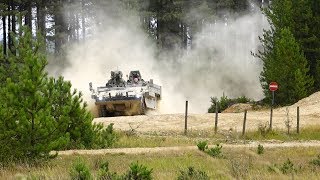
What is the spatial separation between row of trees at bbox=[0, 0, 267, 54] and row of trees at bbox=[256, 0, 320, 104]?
2472 cm

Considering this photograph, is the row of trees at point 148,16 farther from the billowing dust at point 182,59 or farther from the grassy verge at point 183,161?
the grassy verge at point 183,161

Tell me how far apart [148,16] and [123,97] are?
1314 inches

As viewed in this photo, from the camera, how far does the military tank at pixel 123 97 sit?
36.2 meters

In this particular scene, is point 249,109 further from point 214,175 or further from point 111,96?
point 214,175

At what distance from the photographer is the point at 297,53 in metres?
39.9

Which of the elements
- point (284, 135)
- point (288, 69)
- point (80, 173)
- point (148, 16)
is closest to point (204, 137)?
point (284, 135)

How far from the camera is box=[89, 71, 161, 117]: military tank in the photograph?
36.2m

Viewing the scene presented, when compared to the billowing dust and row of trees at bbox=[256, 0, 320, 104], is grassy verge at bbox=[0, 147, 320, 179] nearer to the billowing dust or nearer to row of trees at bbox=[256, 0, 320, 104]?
row of trees at bbox=[256, 0, 320, 104]

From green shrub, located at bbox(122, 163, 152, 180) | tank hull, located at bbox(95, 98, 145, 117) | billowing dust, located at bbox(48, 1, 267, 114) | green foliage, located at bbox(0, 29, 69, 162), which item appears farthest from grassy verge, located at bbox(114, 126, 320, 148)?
billowing dust, located at bbox(48, 1, 267, 114)

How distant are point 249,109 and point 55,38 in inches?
1084

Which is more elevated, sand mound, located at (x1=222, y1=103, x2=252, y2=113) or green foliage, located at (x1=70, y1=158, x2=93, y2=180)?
sand mound, located at (x1=222, y1=103, x2=252, y2=113)

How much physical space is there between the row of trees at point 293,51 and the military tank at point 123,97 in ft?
28.1

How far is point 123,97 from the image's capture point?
36094 mm

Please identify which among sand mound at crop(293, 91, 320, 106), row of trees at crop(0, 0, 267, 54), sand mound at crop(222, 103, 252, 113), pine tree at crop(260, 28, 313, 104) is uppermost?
row of trees at crop(0, 0, 267, 54)
